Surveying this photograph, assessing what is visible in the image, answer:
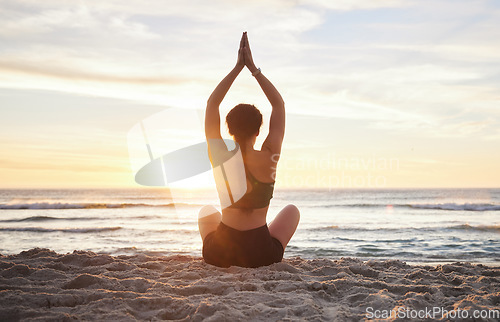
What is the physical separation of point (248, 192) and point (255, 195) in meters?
0.07

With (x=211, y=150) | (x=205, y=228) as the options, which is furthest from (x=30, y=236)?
(x=211, y=150)

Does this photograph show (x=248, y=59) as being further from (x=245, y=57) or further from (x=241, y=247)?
(x=241, y=247)

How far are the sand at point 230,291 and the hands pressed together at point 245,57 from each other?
6.41 ft

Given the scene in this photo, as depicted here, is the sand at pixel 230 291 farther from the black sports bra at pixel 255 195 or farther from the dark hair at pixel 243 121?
the dark hair at pixel 243 121

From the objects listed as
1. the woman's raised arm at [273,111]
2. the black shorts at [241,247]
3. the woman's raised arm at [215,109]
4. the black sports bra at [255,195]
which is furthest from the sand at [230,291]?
the woman's raised arm at [215,109]

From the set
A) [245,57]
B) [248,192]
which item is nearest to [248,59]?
[245,57]

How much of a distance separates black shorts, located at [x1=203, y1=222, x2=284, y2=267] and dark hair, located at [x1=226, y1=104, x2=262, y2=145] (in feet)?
2.99

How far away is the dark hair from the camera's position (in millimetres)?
3488

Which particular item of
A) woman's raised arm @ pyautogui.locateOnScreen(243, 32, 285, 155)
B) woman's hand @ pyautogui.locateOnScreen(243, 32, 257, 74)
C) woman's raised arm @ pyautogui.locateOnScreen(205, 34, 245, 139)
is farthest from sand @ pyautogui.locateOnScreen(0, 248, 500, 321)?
woman's hand @ pyautogui.locateOnScreen(243, 32, 257, 74)

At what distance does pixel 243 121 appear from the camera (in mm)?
3480

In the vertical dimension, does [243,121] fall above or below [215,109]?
below

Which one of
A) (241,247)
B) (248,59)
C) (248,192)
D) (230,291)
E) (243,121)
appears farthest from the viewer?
(241,247)

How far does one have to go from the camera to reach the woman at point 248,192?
11.5 feet

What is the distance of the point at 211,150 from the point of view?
11.8 feet
